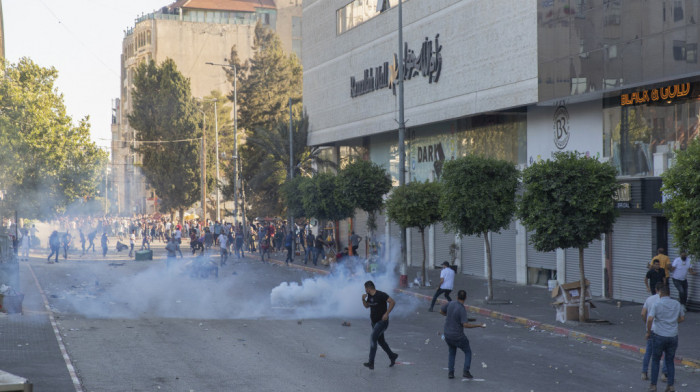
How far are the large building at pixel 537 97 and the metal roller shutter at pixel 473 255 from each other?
8cm

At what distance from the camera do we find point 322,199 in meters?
39.3

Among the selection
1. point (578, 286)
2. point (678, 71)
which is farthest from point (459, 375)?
point (678, 71)

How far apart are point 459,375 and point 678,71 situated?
1077 cm

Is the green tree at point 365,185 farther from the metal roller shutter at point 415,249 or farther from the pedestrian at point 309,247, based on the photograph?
→ the pedestrian at point 309,247

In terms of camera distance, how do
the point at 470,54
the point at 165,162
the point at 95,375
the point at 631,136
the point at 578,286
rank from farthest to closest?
the point at 165,162
the point at 470,54
the point at 631,136
the point at 578,286
the point at 95,375

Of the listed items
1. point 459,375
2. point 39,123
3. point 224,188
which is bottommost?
point 459,375

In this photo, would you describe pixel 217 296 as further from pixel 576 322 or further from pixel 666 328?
pixel 666 328

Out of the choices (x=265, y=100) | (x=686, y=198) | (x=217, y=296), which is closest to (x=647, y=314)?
(x=686, y=198)

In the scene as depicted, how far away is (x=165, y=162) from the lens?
7369 centimetres

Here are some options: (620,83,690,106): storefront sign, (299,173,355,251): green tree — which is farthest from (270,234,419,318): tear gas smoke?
(299,173,355,251): green tree

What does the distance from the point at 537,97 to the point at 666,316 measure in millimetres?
15104

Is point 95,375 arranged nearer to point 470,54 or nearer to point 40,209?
point 470,54

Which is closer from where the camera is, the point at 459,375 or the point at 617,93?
the point at 459,375

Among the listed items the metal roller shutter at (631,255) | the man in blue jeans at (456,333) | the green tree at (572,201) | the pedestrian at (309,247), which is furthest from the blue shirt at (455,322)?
the pedestrian at (309,247)
